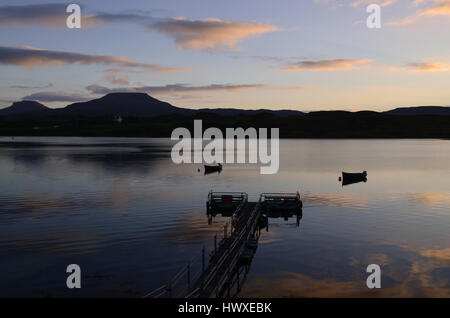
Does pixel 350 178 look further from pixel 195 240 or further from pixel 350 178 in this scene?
pixel 195 240

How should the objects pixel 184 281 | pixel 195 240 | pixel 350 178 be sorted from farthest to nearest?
pixel 350 178, pixel 195 240, pixel 184 281

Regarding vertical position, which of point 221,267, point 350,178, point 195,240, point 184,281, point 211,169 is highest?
point 211,169

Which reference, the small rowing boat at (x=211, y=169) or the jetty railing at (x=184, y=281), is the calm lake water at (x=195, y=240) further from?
the small rowing boat at (x=211, y=169)

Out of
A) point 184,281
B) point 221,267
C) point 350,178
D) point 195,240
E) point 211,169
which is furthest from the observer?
point 211,169

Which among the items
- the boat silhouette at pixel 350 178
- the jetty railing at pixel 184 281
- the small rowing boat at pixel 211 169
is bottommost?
the jetty railing at pixel 184 281

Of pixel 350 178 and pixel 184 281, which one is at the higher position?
pixel 350 178

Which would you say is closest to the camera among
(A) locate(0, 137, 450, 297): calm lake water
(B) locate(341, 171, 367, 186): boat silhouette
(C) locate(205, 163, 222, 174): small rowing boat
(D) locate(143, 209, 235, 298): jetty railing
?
(D) locate(143, 209, 235, 298): jetty railing

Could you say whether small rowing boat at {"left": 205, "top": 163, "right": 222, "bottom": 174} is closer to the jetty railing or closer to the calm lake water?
the calm lake water

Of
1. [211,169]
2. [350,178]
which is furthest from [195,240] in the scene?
[211,169]

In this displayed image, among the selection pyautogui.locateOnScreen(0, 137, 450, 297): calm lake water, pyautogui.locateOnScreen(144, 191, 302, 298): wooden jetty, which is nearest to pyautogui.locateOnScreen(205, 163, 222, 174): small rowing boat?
pyautogui.locateOnScreen(0, 137, 450, 297): calm lake water

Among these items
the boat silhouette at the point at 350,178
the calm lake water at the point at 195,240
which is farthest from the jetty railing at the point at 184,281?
the boat silhouette at the point at 350,178

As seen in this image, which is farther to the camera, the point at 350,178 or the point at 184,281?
the point at 350,178

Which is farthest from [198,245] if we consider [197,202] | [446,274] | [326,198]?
[326,198]
